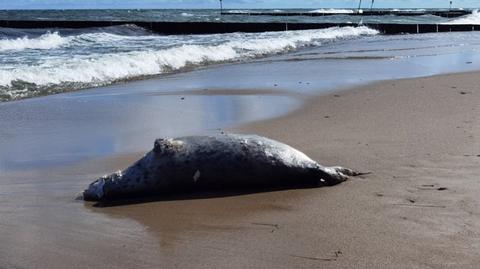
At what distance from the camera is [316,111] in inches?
298

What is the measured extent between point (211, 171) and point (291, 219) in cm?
88

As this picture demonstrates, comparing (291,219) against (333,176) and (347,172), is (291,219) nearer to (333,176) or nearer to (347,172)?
(333,176)

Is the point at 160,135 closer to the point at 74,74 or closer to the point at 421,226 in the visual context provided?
the point at 421,226

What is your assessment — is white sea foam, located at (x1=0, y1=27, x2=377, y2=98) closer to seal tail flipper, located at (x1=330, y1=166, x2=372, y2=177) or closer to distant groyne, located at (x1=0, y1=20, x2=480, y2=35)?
seal tail flipper, located at (x1=330, y1=166, x2=372, y2=177)

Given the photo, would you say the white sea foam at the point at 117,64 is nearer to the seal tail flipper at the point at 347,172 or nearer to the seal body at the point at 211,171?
the seal body at the point at 211,171

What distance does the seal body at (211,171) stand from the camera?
14.1 ft

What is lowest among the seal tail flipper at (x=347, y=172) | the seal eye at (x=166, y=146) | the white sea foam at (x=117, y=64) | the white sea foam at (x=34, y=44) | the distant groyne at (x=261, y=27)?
the distant groyne at (x=261, y=27)

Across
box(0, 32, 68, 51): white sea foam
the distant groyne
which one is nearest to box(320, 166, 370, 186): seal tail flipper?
box(0, 32, 68, 51): white sea foam

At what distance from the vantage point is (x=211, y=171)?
4.33 metres

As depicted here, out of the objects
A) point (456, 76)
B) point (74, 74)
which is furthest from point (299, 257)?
point (74, 74)

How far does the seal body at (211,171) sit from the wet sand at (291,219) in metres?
0.13

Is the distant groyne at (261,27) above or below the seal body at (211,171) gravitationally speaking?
below

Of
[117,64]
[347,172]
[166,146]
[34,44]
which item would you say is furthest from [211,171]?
[34,44]

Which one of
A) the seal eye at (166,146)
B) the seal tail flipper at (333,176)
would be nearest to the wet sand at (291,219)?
the seal tail flipper at (333,176)
